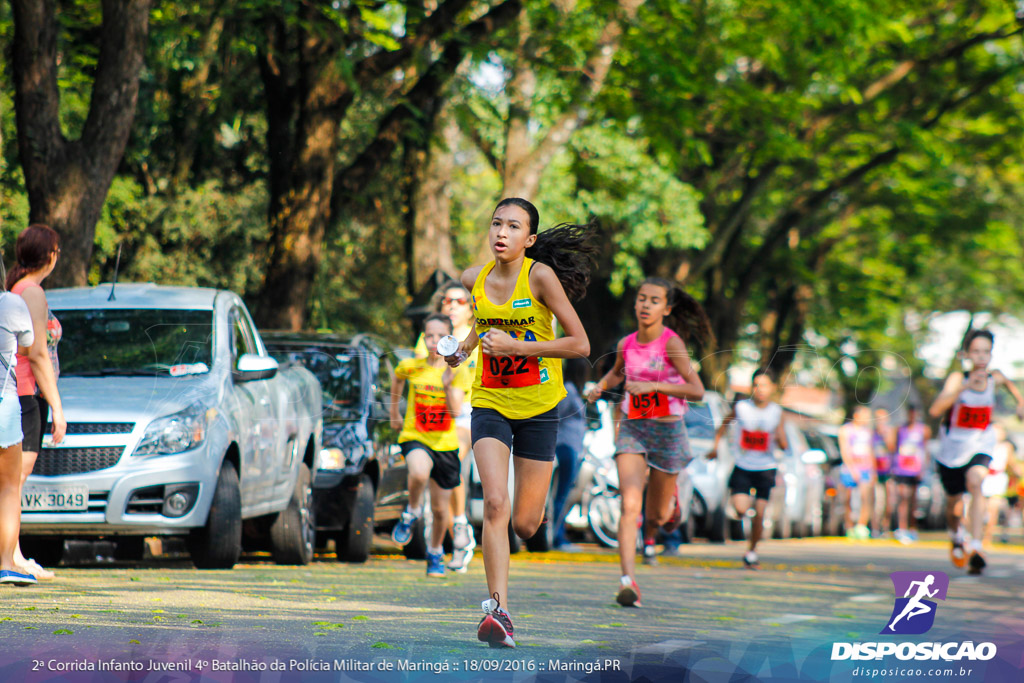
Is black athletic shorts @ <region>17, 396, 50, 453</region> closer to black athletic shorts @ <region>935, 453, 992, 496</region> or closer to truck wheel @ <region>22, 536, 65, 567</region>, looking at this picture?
truck wheel @ <region>22, 536, 65, 567</region>

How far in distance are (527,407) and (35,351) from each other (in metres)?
3.06

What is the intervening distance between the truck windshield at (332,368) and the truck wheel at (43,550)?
251cm

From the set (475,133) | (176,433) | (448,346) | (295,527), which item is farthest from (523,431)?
(475,133)

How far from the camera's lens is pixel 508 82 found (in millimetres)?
19156

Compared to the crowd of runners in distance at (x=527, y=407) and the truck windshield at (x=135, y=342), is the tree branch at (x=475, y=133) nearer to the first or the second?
the crowd of runners in distance at (x=527, y=407)

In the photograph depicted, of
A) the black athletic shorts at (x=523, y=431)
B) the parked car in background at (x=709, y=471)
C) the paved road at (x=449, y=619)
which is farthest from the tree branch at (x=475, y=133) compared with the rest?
the black athletic shorts at (x=523, y=431)

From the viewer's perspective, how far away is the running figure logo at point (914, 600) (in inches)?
268

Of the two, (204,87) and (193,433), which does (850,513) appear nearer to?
(204,87)

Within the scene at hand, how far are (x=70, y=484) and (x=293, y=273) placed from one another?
7260 millimetres

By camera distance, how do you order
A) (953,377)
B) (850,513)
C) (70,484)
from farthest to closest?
(850,513) < (953,377) < (70,484)

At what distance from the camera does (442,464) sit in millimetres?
10281

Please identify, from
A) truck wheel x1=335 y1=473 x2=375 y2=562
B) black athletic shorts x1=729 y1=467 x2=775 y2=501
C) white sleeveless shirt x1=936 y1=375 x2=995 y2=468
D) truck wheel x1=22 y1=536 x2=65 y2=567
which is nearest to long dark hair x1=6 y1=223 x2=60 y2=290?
truck wheel x1=22 y1=536 x2=65 y2=567

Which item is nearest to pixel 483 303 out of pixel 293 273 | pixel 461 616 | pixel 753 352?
pixel 461 616

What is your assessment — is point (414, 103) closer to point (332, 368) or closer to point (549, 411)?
point (332, 368)
